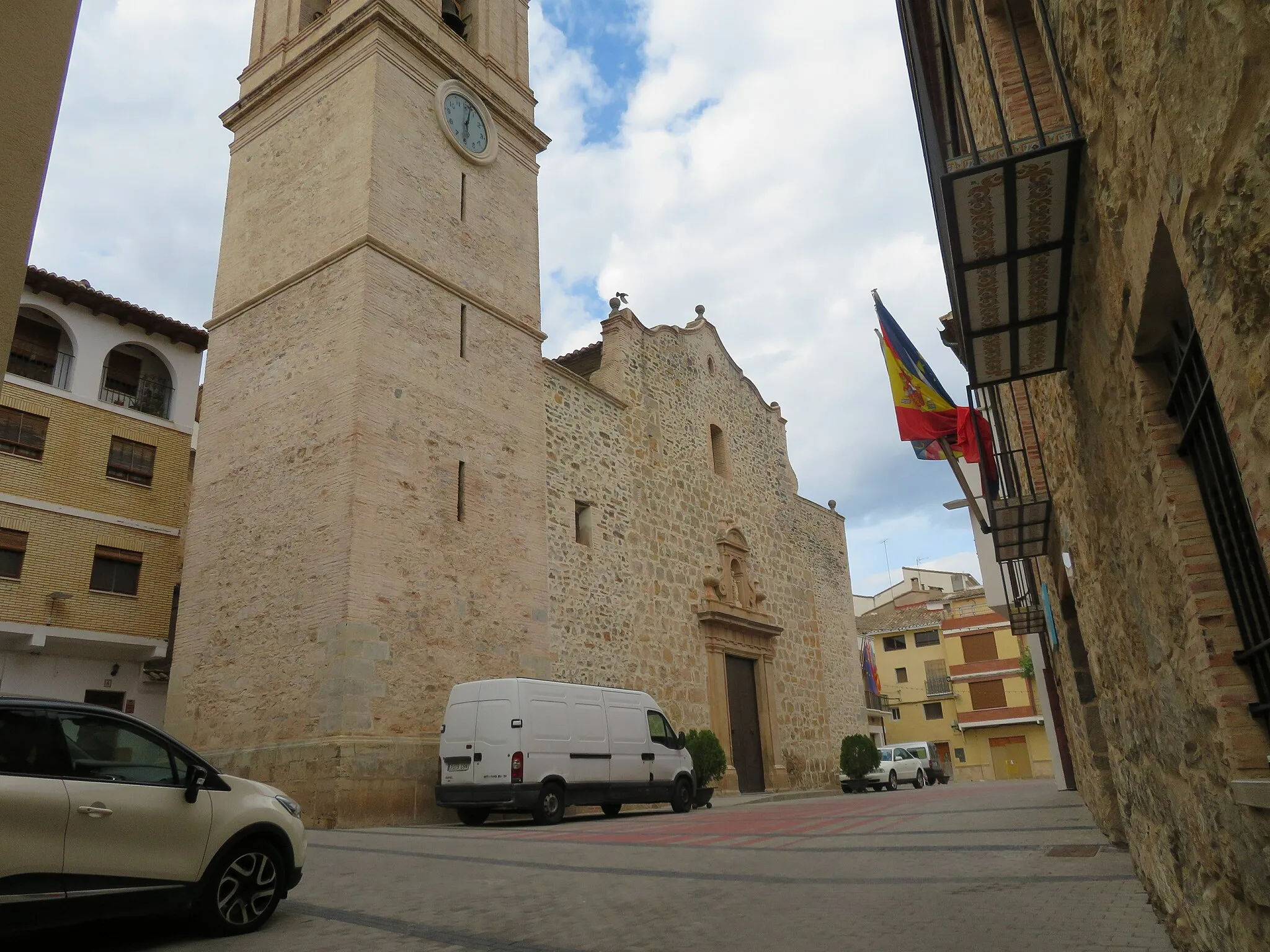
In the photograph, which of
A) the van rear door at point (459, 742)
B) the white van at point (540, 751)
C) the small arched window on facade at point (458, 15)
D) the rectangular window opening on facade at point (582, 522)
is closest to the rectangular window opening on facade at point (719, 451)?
the rectangular window opening on facade at point (582, 522)

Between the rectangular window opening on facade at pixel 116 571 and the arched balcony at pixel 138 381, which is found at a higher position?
the arched balcony at pixel 138 381

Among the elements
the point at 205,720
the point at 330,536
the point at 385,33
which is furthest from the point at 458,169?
the point at 205,720

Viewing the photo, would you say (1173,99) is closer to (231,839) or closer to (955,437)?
(231,839)

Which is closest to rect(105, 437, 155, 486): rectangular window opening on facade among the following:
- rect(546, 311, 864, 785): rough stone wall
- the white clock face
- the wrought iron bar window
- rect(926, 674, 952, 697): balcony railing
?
rect(546, 311, 864, 785): rough stone wall

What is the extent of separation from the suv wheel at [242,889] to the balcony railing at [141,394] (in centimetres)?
1576

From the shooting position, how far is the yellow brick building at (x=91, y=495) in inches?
622

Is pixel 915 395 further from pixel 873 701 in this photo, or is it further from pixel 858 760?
pixel 873 701

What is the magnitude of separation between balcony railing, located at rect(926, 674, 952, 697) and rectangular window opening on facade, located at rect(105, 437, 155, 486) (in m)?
36.7

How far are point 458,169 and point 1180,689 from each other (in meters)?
15.3

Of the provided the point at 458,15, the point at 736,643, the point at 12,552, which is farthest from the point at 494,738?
the point at 458,15

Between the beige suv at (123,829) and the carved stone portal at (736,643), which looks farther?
the carved stone portal at (736,643)

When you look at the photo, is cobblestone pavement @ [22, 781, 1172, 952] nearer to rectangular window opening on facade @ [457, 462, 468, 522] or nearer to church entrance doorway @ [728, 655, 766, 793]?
rectangular window opening on facade @ [457, 462, 468, 522]

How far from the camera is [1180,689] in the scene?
3068 millimetres

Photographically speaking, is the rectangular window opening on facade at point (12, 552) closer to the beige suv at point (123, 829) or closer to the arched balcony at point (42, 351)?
the arched balcony at point (42, 351)
